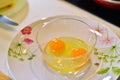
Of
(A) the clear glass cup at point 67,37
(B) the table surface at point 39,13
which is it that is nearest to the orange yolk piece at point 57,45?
(A) the clear glass cup at point 67,37

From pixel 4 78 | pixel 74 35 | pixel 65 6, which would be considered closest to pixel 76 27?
pixel 74 35

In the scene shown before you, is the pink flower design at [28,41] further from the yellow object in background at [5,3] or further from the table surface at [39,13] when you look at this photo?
the yellow object in background at [5,3]

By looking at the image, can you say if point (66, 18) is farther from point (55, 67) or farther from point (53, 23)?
point (55, 67)

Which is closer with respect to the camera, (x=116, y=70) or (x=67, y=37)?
(x=116, y=70)

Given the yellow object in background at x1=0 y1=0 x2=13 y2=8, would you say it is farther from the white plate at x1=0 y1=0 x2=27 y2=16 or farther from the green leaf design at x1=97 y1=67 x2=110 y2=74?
the green leaf design at x1=97 y1=67 x2=110 y2=74

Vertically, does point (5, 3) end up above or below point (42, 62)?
above

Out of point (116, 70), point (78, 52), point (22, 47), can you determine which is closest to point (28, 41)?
point (22, 47)

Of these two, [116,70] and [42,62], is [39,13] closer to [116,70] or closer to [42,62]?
[42,62]
